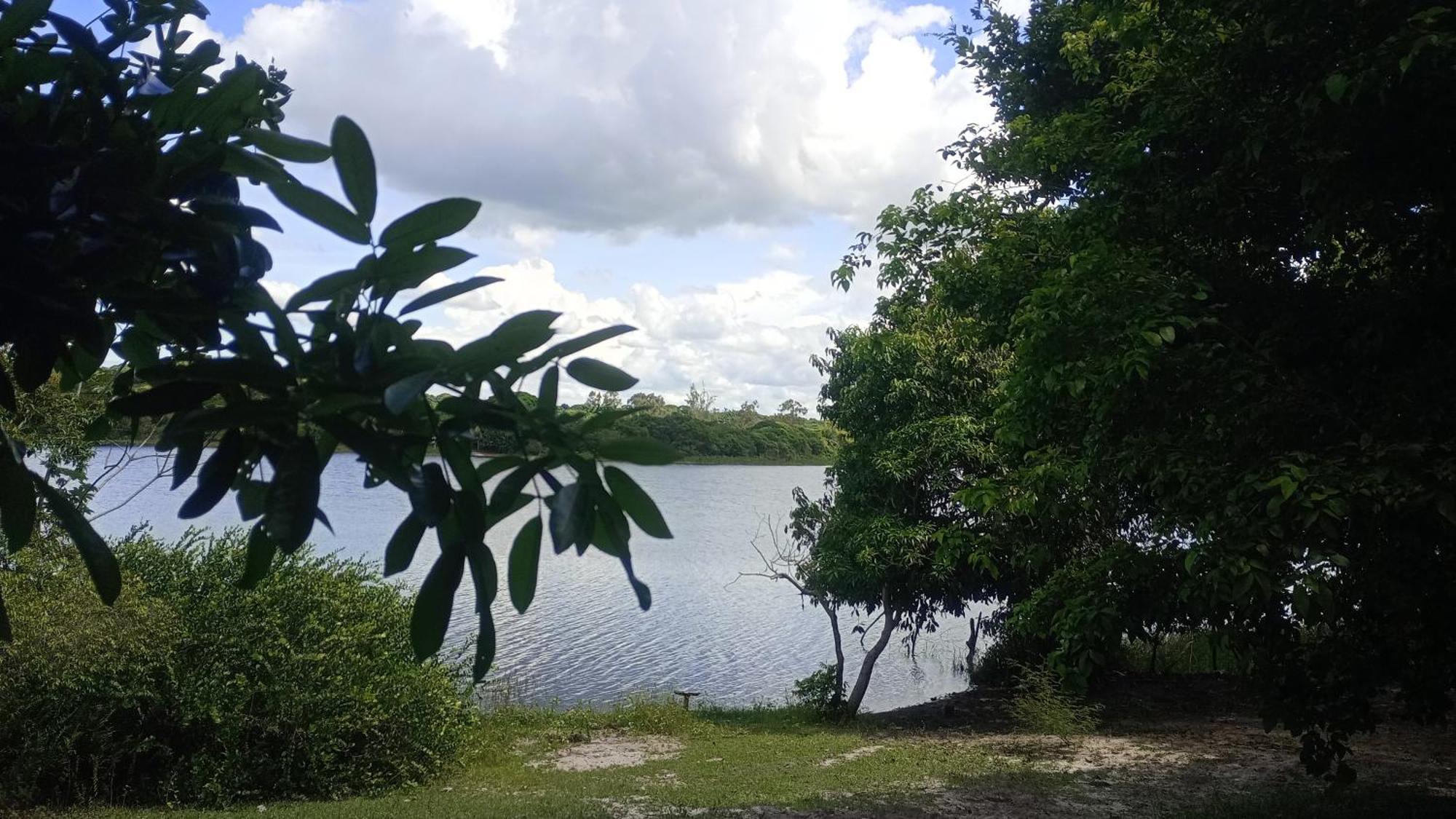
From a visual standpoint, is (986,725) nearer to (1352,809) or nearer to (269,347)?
(1352,809)

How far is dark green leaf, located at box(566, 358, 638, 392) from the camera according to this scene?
3.87 ft

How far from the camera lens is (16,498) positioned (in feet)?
4.59

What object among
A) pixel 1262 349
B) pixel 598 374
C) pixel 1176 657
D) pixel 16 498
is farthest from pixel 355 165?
pixel 1176 657

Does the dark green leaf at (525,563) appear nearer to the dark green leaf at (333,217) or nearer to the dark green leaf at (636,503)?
the dark green leaf at (636,503)

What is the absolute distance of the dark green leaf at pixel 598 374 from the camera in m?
1.18

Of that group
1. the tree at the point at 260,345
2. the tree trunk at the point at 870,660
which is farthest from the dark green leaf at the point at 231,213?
the tree trunk at the point at 870,660

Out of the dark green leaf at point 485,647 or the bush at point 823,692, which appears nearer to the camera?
the dark green leaf at point 485,647

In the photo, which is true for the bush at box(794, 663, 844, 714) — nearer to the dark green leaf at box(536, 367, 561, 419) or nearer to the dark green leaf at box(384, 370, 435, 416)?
the dark green leaf at box(536, 367, 561, 419)

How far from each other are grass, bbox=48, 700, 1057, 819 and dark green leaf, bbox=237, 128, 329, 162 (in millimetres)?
6423

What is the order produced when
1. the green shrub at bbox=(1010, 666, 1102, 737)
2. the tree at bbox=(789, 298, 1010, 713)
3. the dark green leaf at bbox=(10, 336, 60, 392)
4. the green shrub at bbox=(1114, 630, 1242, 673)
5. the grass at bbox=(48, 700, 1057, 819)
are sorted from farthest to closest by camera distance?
the green shrub at bbox=(1114, 630, 1242, 673) < the tree at bbox=(789, 298, 1010, 713) < the green shrub at bbox=(1010, 666, 1102, 737) < the grass at bbox=(48, 700, 1057, 819) < the dark green leaf at bbox=(10, 336, 60, 392)

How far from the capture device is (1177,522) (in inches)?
196

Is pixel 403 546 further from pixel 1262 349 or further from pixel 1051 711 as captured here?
pixel 1051 711

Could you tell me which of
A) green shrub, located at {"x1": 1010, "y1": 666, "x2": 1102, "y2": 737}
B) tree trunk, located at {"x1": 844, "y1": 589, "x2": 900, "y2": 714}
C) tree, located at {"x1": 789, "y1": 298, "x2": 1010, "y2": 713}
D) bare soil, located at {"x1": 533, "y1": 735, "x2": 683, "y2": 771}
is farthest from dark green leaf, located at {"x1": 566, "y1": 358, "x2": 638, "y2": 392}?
tree trunk, located at {"x1": 844, "y1": 589, "x2": 900, "y2": 714}

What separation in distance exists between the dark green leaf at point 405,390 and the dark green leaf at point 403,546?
0.21 meters
